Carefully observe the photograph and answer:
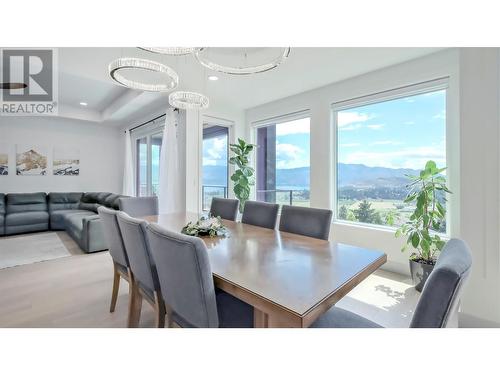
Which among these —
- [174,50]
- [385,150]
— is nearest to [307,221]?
[174,50]

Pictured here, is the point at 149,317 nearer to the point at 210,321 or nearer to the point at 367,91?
the point at 210,321

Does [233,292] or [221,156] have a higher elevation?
[221,156]

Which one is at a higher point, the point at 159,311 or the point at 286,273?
the point at 286,273

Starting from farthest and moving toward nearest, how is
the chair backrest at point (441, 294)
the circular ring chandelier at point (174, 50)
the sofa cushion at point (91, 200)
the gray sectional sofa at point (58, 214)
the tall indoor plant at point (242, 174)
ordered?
the sofa cushion at point (91, 200) → the tall indoor plant at point (242, 174) → the gray sectional sofa at point (58, 214) → the circular ring chandelier at point (174, 50) → the chair backrest at point (441, 294)

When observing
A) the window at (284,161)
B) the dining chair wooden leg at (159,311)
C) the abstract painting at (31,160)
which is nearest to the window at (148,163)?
the abstract painting at (31,160)

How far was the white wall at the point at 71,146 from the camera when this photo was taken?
5129mm

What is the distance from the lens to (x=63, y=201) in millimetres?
5438

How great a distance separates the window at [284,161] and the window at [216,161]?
701 mm

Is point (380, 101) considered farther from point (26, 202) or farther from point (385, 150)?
point (26, 202)

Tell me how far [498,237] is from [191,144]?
12.7 feet

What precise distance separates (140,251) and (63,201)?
5443mm

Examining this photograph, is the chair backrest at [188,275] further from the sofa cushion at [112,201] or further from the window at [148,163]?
the window at [148,163]

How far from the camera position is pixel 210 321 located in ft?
3.41
